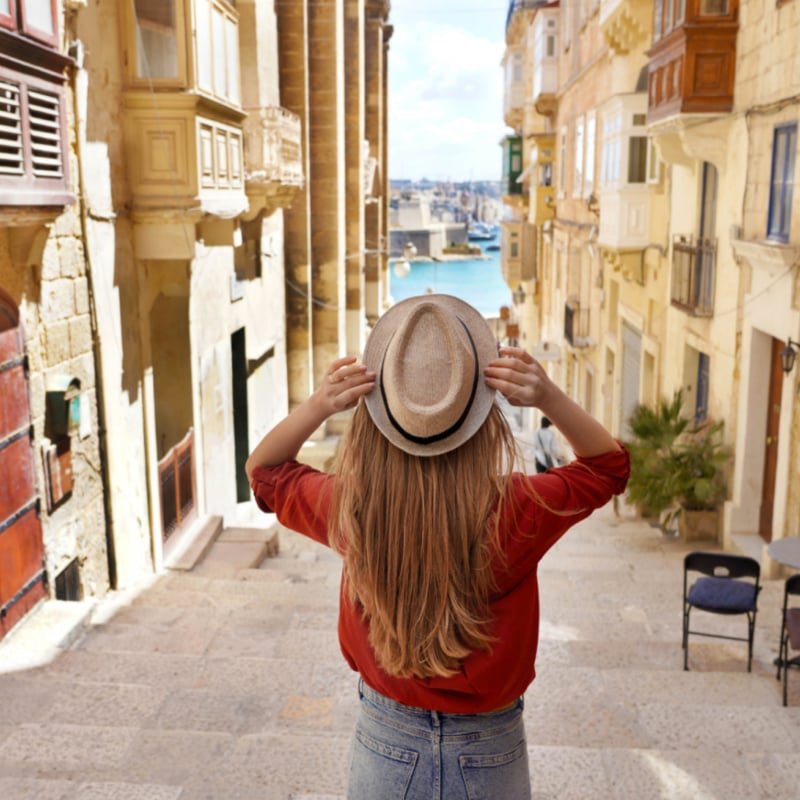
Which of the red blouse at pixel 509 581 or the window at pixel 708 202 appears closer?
the red blouse at pixel 509 581

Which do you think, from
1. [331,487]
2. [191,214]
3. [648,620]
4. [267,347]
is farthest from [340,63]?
[331,487]

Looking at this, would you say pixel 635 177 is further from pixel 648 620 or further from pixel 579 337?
pixel 648 620

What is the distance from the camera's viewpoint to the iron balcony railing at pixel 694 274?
12305mm

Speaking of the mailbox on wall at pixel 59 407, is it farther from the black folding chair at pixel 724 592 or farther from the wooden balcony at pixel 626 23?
the wooden balcony at pixel 626 23

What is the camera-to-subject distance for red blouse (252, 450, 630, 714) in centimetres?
218

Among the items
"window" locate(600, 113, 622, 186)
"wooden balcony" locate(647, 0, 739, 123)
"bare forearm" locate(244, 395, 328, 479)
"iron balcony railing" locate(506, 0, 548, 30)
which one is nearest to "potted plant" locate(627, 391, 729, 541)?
"wooden balcony" locate(647, 0, 739, 123)

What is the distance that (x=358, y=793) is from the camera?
2316 millimetres

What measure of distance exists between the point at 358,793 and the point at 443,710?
1.00 ft

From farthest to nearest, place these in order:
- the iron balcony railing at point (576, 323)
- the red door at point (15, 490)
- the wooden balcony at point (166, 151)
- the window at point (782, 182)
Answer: the iron balcony railing at point (576, 323)
the window at point (782, 182)
the wooden balcony at point (166, 151)
the red door at point (15, 490)

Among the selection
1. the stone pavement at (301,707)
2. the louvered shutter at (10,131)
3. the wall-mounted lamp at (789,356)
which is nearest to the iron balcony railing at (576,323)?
the wall-mounted lamp at (789,356)

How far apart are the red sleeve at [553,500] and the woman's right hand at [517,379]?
0.18 meters

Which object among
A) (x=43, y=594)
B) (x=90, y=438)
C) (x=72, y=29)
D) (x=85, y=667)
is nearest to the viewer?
(x=85, y=667)

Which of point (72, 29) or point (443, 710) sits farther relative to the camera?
point (72, 29)

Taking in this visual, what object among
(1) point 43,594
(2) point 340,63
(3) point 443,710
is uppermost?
(2) point 340,63
